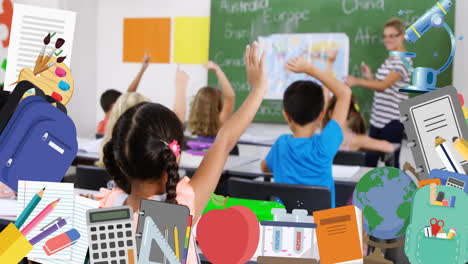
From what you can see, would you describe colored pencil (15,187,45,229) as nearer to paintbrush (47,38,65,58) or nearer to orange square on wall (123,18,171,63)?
paintbrush (47,38,65,58)

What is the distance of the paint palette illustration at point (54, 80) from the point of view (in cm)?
48

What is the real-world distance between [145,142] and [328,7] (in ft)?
14.2

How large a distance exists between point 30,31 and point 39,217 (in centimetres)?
18

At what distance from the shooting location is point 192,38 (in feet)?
17.6

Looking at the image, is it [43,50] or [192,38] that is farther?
[192,38]

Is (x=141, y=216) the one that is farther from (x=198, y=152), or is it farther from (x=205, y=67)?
(x=205, y=67)

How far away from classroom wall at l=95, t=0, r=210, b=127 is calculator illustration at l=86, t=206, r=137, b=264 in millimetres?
4948

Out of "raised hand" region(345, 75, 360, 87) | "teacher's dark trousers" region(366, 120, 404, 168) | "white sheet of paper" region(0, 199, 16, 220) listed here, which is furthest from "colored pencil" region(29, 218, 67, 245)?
"raised hand" region(345, 75, 360, 87)

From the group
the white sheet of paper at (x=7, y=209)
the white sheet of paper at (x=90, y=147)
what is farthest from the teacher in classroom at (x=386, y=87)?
the white sheet of paper at (x=7, y=209)

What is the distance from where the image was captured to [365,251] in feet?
1.60

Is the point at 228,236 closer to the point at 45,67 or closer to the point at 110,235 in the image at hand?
the point at 110,235

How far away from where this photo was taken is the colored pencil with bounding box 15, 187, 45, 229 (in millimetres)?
428

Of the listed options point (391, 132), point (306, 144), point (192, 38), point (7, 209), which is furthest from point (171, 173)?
point (192, 38)

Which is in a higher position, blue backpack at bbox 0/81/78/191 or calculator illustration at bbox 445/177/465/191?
blue backpack at bbox 0/81/78/191
